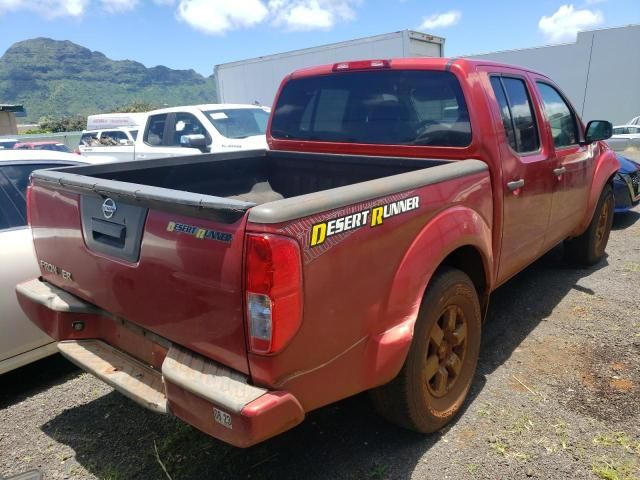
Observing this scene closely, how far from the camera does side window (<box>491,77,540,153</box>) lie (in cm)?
330

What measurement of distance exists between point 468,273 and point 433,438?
3.20 feet

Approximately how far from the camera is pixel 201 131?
8.35 m

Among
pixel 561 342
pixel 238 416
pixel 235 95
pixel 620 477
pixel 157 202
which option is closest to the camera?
pixel 238 416

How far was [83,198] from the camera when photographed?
2.38m

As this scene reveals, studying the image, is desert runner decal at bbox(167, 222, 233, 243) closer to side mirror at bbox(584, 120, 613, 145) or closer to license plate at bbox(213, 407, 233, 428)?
license plate at bbox(213, 407, 233, 428)

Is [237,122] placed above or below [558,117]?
below

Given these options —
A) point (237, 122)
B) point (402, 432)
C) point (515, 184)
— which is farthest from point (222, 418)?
point (237, 122)

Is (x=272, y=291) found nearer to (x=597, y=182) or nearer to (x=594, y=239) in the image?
(x=597, y=182)

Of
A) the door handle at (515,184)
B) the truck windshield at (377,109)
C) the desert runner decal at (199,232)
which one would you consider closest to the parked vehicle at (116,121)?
the truck windshield at (377,109)

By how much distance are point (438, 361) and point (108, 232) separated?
1791mm

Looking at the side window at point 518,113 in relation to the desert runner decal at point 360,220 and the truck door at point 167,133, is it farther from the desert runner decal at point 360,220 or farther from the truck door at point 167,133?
the truck door at point 167,133

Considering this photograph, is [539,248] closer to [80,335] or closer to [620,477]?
[620,477]

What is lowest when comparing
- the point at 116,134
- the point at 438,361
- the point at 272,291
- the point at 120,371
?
the point at 438,361

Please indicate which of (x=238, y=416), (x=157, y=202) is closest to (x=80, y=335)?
(x=157, y=202)
